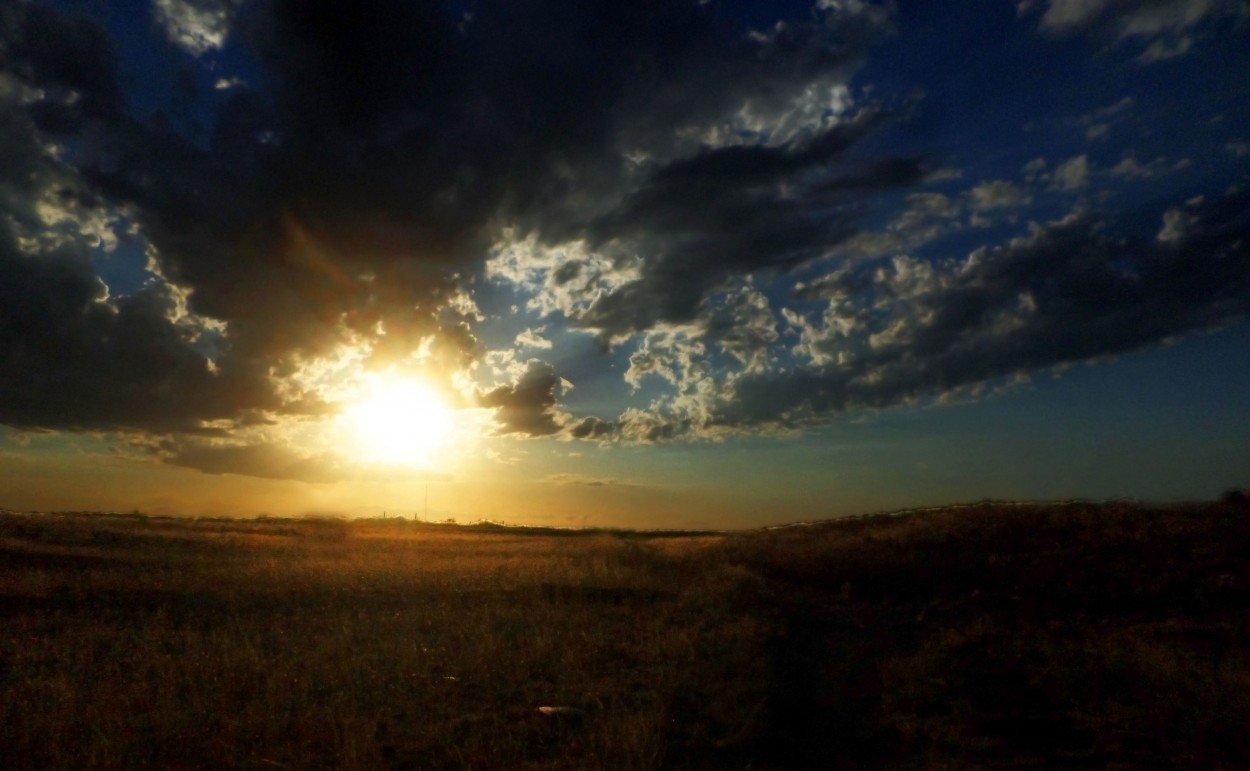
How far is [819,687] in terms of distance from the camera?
37.3 ft

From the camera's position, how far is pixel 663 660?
12625 mm

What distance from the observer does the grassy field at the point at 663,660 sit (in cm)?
862

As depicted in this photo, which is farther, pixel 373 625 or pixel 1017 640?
pixel 373 625

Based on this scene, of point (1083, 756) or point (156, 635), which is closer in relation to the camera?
point (1083, 756)

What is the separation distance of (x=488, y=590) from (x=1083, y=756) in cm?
1502

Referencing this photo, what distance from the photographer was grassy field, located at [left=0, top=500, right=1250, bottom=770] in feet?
28.3

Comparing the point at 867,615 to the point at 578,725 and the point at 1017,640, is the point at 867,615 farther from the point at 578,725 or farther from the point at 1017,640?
the point at 578,725

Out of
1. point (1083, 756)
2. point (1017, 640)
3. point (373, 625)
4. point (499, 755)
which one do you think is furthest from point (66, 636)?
point (1017, 640)

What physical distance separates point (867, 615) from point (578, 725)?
10.8m

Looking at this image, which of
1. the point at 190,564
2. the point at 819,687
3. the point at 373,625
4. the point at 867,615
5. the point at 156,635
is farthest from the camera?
the point at 190,564

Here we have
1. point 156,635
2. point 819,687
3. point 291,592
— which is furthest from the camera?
point 291,592

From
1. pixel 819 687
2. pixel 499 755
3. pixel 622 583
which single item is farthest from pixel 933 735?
pixel 622 583

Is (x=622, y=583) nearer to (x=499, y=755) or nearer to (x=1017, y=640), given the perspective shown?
(x=1017, y=640)

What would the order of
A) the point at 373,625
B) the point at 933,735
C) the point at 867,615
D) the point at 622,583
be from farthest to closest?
1. the point at 622,583
2. the point at 867,615
3. the point at 373,625
4. the point at 933,735
